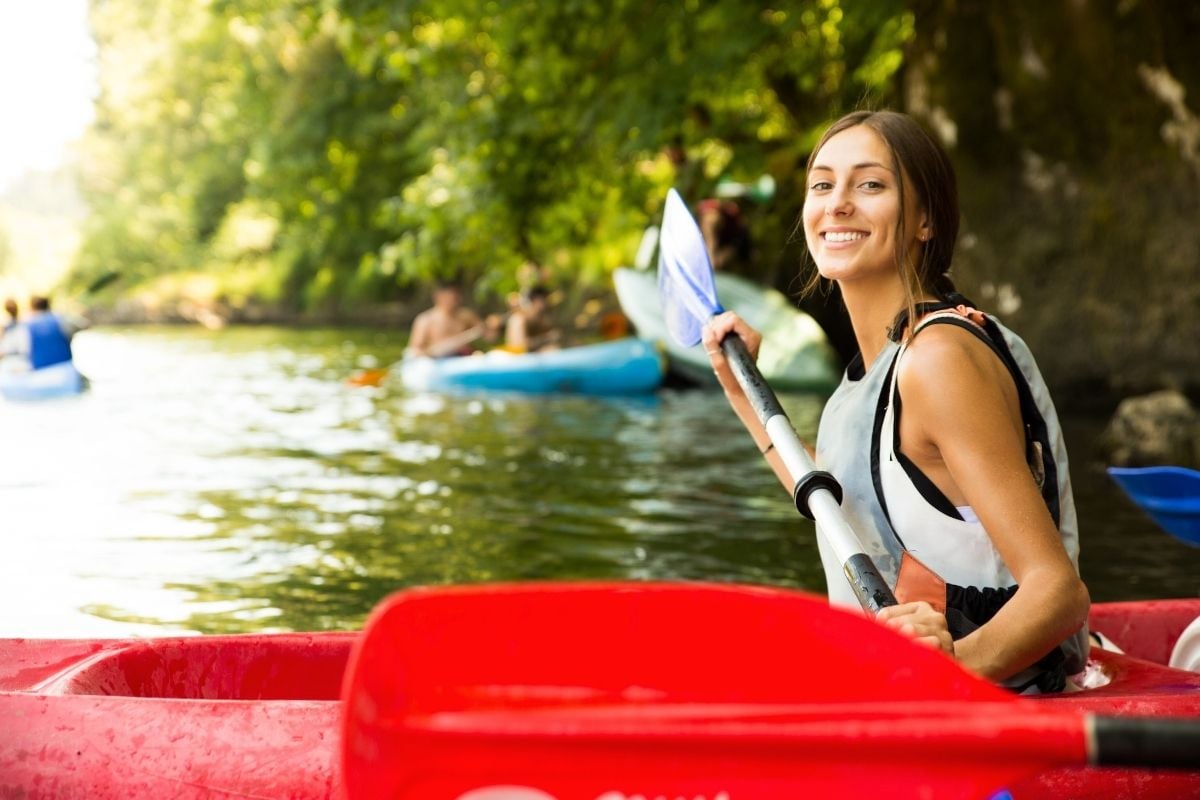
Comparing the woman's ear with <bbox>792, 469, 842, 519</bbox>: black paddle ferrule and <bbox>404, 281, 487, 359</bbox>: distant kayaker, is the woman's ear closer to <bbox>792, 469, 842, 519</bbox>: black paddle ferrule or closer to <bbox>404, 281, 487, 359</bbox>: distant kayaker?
<bbox>792, 469, 842, 519</bbox>: black paddle ferrule

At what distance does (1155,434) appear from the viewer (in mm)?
7637

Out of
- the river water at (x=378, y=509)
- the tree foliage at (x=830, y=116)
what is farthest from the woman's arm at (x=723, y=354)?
the tree foliage at (x=830, y=116)

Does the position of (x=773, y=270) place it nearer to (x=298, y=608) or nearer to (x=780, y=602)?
(x=298, y=608)

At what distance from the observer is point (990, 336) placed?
2.00 m

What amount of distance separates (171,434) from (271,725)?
8.57m

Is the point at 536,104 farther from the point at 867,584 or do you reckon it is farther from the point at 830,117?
the point at 867,584

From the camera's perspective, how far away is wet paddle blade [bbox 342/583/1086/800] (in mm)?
1322

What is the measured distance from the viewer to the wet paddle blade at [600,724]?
1322 millimetres

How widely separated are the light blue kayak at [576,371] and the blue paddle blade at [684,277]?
893 centimetres

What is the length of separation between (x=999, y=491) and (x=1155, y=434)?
622cm

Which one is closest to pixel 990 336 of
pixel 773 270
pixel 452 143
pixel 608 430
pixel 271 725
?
pixel 271 725

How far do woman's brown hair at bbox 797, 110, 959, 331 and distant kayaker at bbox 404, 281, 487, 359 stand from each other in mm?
11473

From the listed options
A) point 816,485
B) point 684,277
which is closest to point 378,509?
point 684,277

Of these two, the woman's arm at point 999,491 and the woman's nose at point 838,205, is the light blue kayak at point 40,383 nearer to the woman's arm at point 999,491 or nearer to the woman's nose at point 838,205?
the woman's nose at point 838,205
